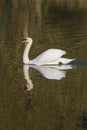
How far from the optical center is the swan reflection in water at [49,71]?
1672cm

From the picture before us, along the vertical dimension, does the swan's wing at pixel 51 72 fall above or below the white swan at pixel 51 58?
below

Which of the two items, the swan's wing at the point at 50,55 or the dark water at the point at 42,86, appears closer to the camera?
the dark water at the point at 42,86

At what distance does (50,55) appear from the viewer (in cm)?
1883

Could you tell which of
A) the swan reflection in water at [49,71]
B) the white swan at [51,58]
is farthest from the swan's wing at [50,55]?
the swan reflection in water at [49,71]

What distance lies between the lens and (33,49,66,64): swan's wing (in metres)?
18.7

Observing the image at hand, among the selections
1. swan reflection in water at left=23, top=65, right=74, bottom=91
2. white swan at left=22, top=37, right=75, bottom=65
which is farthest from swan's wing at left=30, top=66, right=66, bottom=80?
white swan at left=22, top=37, right=75, bottom=65

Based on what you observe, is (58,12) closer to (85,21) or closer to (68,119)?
(85,21)

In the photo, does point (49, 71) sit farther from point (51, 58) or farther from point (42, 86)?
point (42, 86)

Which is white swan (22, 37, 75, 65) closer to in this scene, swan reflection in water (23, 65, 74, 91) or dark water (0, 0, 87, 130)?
swan reflection in water (23, 65, 74, 91)

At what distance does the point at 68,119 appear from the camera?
12.4m

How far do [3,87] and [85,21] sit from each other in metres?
Answer: 20.3

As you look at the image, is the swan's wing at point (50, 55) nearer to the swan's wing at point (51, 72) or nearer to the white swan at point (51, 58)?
the white swan at point (51, 58)

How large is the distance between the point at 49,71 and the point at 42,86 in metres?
2.63

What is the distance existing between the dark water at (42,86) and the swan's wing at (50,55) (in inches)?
12.1
